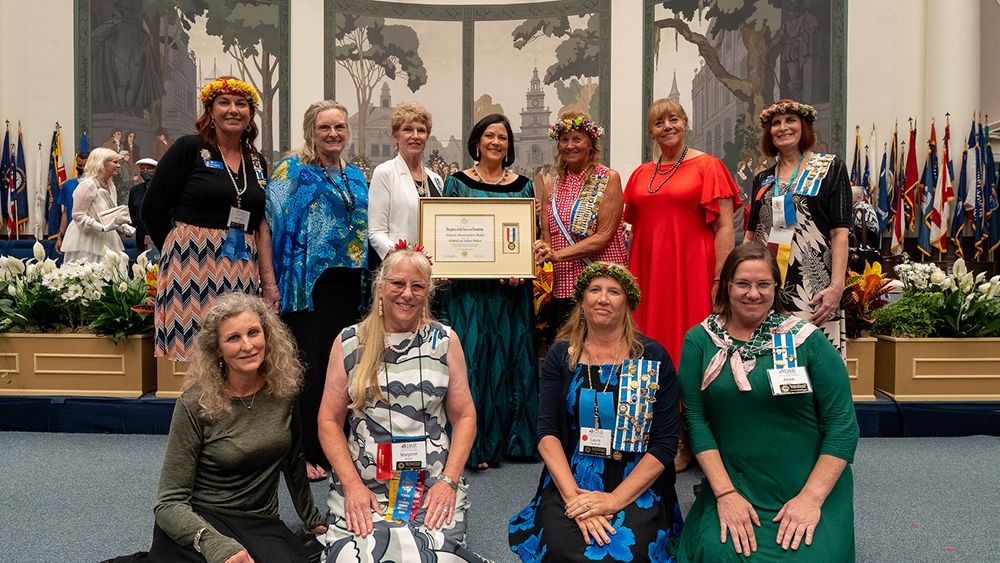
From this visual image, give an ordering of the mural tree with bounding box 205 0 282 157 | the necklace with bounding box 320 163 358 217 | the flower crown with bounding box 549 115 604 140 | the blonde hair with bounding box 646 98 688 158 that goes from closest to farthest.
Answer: the necklace with bounding box 320 163 358 217 < the blonde hair with bounding box 646 98 688 158 < the flower crown with bounding box 549 115 604 140 < the mural tree with bounding box 205 0 282 157

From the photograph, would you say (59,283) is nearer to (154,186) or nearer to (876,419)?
(154,186)

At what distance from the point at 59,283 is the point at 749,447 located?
470 centimetres

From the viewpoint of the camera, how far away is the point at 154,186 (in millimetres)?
3529

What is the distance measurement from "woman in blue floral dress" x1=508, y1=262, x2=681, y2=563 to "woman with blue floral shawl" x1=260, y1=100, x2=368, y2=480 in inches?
54.4

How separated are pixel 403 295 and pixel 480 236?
1.22 meters

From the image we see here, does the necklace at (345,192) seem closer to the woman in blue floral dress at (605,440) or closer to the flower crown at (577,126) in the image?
the flower crown at (577,126)

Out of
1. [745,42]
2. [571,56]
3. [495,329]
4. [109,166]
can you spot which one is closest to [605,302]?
[495,329]

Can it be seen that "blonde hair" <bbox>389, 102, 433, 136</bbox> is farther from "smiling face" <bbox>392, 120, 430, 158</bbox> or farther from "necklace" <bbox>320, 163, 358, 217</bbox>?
"necklace" <bbox>320, 163, 358, 217</bbox>

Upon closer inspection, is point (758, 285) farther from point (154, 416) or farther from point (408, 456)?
point (154, 416)

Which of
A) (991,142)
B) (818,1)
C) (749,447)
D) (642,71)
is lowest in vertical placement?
(749,447)

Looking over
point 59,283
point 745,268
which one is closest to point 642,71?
point 59,283

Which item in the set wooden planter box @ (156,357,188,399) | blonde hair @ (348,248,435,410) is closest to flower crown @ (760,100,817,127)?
blonde hair @ (348,248,435,410)

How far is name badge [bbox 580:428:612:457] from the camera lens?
2.69m

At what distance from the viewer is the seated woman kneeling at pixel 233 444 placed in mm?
2436
